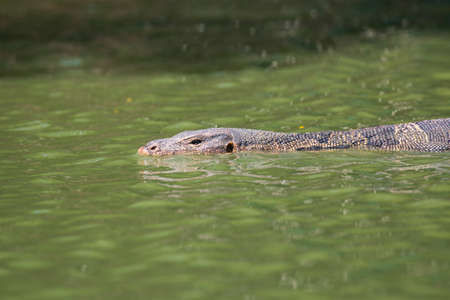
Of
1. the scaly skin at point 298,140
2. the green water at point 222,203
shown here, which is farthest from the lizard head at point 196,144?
the green water at point 222,203

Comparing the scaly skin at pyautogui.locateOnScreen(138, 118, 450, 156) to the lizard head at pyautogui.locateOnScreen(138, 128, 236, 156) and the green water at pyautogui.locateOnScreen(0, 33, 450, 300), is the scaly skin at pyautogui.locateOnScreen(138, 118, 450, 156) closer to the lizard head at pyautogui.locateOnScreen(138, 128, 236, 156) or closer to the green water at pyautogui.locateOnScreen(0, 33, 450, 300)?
the lizard head at pyautogui.locateOnScreen(138, 128, 236, 156)

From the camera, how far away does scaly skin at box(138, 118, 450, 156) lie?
10.9 meters

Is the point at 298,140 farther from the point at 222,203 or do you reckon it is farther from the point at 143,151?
the point at 222,203

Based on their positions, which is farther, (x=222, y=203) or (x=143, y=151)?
(x=143, y=151)

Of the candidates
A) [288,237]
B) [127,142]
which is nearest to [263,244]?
[288,237]

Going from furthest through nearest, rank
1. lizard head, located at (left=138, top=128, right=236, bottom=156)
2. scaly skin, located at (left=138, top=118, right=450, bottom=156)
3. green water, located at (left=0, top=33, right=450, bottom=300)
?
lizard head, located at (left=138, top=128, right=236, bottom=156), scaly skin, located at (left=138, top=118, right=450, bottom=156), green water, located at (left=0, top=33, right=450, bottom=300)

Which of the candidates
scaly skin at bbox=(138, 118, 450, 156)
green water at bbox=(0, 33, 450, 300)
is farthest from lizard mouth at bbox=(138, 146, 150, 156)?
green water at bbox=(0, 33, 450, 300)

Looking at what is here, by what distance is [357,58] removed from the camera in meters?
18.7

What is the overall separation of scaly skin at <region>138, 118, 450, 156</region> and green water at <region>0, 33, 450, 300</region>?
270mm

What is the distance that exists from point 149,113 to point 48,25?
39.7ft

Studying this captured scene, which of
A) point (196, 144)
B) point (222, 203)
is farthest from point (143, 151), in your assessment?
point (222, 203)

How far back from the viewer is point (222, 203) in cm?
861

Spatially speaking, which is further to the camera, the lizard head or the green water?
the lizard head

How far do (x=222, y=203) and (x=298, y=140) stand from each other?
2.99 m
